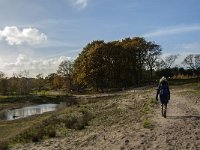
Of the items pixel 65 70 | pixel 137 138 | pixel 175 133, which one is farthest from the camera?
pixel 65 70

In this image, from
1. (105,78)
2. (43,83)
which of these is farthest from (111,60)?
(43,83)

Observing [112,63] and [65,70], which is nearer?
[112,63]

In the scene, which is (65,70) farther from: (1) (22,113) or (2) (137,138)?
(2) (137,138)

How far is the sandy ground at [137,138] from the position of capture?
16.6 m

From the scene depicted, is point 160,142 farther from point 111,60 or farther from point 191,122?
point 111,60

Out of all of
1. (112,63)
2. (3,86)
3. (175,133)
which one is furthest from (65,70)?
(175,133)

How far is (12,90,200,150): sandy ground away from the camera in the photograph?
655 inches

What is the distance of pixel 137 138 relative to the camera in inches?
702

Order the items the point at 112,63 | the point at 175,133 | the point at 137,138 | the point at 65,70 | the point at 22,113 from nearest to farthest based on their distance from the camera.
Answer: the point at 137,138
the point at 175,133
the point at 22,113
the point at 112,63
the point at 65,70

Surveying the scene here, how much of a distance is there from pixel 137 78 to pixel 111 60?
525 inches

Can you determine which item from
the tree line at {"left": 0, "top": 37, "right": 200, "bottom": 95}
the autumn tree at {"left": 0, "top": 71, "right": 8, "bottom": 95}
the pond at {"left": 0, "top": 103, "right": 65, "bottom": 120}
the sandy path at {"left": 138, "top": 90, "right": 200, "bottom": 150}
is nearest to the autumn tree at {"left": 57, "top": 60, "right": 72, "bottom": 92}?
the tree line at {"left": 0, "top": 37, "right": 200, "bottom": 95}

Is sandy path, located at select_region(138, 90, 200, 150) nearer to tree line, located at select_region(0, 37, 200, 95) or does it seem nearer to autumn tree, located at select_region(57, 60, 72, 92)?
tree line, located at select_region(0, 37, 200, 95)

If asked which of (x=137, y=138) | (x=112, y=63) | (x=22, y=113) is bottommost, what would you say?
(x=22, y=113)

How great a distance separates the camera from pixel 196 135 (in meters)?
17.8
